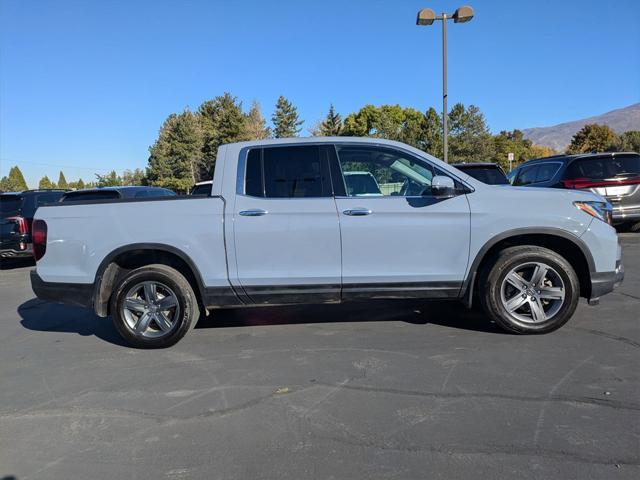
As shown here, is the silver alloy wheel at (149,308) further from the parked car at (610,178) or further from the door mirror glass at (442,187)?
the parked car at (610,178)

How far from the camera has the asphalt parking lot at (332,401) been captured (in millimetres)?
2781

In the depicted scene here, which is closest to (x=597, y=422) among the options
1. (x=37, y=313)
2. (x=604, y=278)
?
(x=604, y=278)

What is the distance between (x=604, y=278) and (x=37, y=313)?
22.9 ft

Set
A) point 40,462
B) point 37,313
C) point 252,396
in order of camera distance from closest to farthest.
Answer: point 40,462
point 252,396
point 37,313

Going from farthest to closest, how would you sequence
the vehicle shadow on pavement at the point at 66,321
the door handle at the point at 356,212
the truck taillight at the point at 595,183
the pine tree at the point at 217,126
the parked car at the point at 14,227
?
the pine tree at the point at 217,126 < the parked car at the point at 14,227 < the truck taillight at the point at 595,183 < the vehicle shadow on pavement at the point at 66,321 < the door handle at the point at 356,212

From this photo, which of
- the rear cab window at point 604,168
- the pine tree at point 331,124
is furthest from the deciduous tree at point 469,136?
the rear cab window at point 604,168

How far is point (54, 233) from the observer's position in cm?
484

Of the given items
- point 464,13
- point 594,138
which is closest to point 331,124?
point 594,138

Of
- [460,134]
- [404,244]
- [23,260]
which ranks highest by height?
[460,134]

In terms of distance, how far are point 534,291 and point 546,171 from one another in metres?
6.83

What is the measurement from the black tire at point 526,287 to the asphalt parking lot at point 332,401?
0.15m

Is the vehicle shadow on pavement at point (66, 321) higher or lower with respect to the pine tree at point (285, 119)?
lower

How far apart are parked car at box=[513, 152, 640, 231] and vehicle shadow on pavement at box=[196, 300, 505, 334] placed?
5.55 meters

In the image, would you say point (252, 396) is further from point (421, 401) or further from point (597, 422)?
point (597, 422)
